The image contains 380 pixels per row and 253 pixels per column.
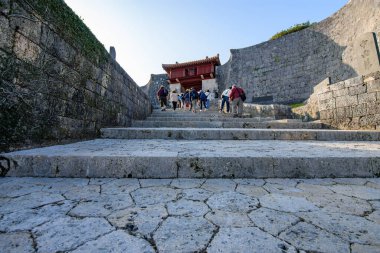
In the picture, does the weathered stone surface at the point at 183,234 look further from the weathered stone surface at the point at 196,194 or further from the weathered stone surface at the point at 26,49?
the weathered stone surface at the point at 26,49

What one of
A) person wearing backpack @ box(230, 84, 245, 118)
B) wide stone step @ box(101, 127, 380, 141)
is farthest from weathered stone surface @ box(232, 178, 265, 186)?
person wearing backpack @ box(230, 84, 245, 118)

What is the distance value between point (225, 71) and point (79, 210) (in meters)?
24.4

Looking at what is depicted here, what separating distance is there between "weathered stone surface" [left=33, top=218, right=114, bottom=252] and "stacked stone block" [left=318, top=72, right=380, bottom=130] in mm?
6410

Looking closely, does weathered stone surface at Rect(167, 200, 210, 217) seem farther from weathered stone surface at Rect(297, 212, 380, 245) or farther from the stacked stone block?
the stacked stone block

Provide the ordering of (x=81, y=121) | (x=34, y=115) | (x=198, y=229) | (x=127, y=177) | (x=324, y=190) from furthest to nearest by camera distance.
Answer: (x=81, y=121)
(x=34, y=115)
(x=127, y=177)
(x=324, y=190)
(x=198, y=229)

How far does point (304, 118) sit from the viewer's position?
7.36 meters

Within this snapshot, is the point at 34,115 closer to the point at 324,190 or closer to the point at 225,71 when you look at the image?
the point at 324,190

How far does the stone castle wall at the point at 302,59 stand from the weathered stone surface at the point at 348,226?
1260 cm

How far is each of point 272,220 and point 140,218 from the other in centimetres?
92

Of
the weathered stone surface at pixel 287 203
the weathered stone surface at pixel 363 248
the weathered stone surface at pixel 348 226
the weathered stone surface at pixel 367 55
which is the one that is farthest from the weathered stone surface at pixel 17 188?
the weathered stone surface at pixel 367 55

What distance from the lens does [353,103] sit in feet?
17.0

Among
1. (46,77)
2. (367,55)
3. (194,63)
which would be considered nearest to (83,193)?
(46,77)

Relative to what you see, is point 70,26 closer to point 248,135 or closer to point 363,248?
point 248,135

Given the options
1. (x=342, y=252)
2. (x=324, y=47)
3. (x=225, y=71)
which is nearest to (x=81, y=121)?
(x=342, y=252)
